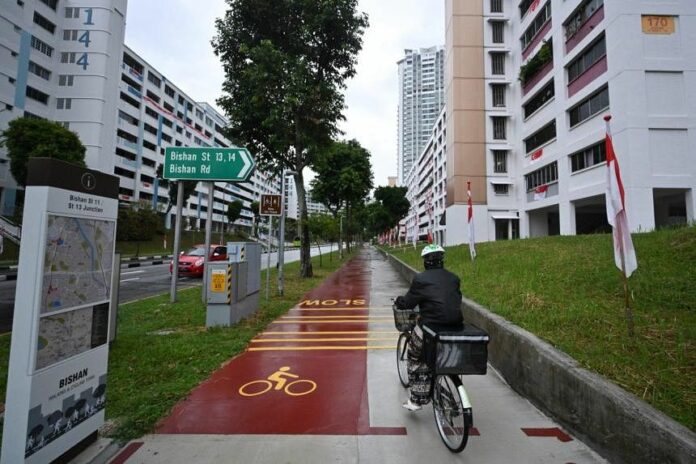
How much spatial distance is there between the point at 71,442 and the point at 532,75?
3230 cm

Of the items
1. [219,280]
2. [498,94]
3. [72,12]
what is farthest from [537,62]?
[72,12]

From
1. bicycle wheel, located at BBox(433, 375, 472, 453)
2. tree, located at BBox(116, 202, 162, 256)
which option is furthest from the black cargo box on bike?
tree, located at BBox(116, 202, 162, 256)

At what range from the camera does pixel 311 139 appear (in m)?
15.0

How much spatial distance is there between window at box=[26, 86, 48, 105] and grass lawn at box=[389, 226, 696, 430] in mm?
47230

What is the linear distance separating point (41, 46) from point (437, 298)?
171 ft

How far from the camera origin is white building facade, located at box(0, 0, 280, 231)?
33625mm

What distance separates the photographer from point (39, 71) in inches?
1475

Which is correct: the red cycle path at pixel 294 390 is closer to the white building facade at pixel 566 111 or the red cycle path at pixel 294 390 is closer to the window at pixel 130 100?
the white building facade at pixel 566 111

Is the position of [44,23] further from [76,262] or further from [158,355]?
[76,262]

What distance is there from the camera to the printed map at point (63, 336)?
2.52 meters

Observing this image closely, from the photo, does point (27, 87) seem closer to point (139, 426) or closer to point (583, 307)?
point (139, 426)

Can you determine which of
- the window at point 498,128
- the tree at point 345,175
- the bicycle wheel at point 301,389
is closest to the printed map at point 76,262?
the bicycle wheel at point 301,389

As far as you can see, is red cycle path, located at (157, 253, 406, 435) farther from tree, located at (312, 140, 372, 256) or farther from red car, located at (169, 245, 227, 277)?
tree, located at (312, 140, 372, 256)

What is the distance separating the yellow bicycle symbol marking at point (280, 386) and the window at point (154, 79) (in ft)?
200
